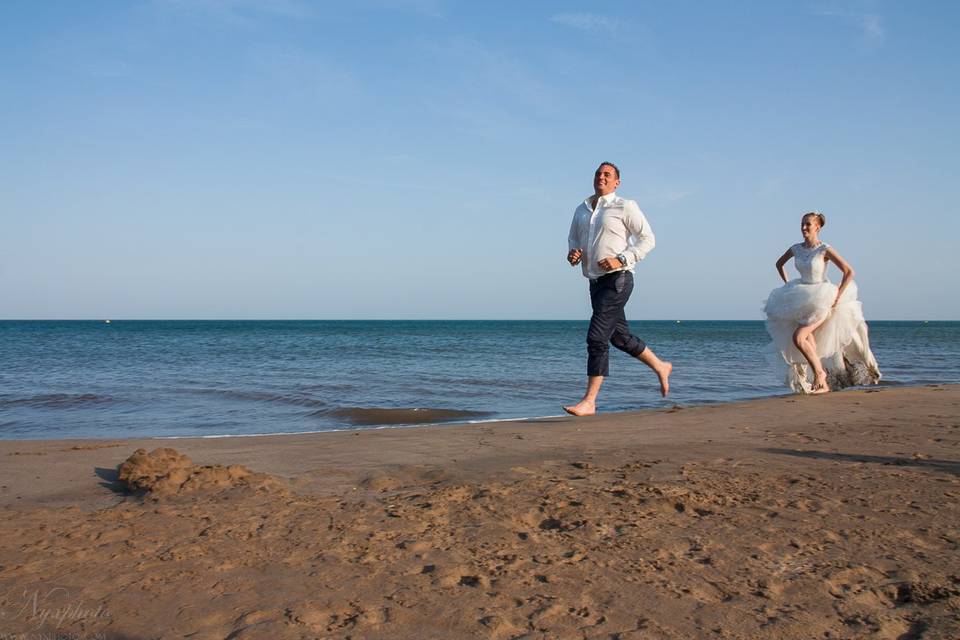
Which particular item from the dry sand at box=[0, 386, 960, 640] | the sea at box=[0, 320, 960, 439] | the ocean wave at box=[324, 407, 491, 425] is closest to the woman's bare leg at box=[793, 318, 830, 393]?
the sea at box=[0, 320, 960, 439]

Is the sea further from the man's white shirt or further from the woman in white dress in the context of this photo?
the man's white shirt

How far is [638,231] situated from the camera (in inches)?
223

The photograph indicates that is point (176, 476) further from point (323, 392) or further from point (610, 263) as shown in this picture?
point (323, 392)

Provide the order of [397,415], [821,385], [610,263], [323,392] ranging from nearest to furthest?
[610,263] → [821,385] → [397,415] → [323,392]

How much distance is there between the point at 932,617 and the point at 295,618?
1728mm

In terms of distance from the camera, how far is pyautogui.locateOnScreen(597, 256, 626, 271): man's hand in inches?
213

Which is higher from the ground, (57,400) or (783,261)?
(783,261)

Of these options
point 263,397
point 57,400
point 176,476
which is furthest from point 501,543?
point 57,400

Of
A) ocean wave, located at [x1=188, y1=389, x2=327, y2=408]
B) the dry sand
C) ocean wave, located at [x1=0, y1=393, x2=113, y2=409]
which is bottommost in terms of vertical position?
ocean wave, located at [x1=0, y1=393, x2=113, y2=409]

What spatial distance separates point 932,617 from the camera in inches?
77.2

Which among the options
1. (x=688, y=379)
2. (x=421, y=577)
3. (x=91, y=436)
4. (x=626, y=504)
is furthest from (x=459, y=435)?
(x=688, y=379)

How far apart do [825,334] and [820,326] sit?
10 cm

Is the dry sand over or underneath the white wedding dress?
underneath

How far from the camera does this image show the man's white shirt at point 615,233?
5609 mm
